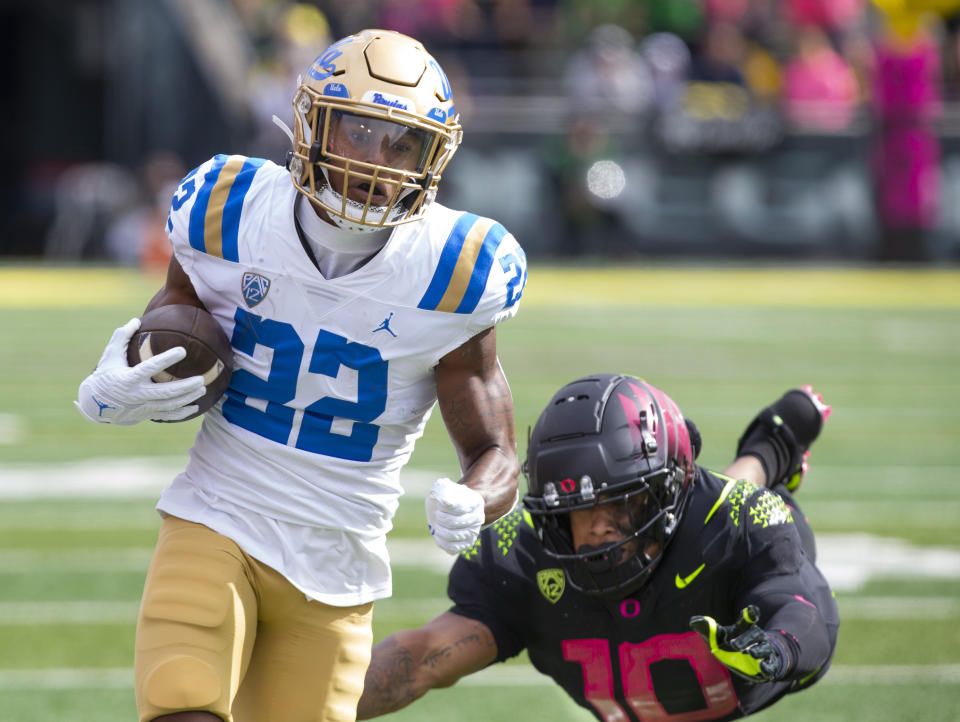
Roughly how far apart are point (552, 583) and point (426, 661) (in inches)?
13.6

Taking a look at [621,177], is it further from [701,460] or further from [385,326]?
[385,326]

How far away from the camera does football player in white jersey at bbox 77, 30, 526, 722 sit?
313cm

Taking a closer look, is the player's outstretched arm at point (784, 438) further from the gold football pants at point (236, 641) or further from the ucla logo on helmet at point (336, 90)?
the ucla logo on helmet at point (336, 90)

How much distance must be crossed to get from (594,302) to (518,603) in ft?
34.5

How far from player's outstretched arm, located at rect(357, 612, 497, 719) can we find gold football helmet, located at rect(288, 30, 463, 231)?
100 cm

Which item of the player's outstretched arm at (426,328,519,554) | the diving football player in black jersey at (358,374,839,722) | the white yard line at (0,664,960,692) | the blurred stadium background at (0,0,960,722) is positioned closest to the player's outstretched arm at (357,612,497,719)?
the diving football player in black jersey at (358,374,839,722)

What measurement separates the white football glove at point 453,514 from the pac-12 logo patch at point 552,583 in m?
0.53

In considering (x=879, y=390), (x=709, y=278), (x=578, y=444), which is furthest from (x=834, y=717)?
(x=709, y=278)

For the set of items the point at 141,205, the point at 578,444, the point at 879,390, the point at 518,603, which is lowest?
the point at 141,205

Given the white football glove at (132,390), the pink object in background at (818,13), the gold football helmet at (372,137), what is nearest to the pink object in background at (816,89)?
the pink object in background at (818,13)

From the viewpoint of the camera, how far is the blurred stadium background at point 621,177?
10.7 m

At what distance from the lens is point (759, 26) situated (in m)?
17.4

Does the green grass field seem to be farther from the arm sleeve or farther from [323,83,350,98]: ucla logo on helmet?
[323,83,350,98]: ucla logo on helmet

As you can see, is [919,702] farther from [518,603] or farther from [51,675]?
[51,675]
